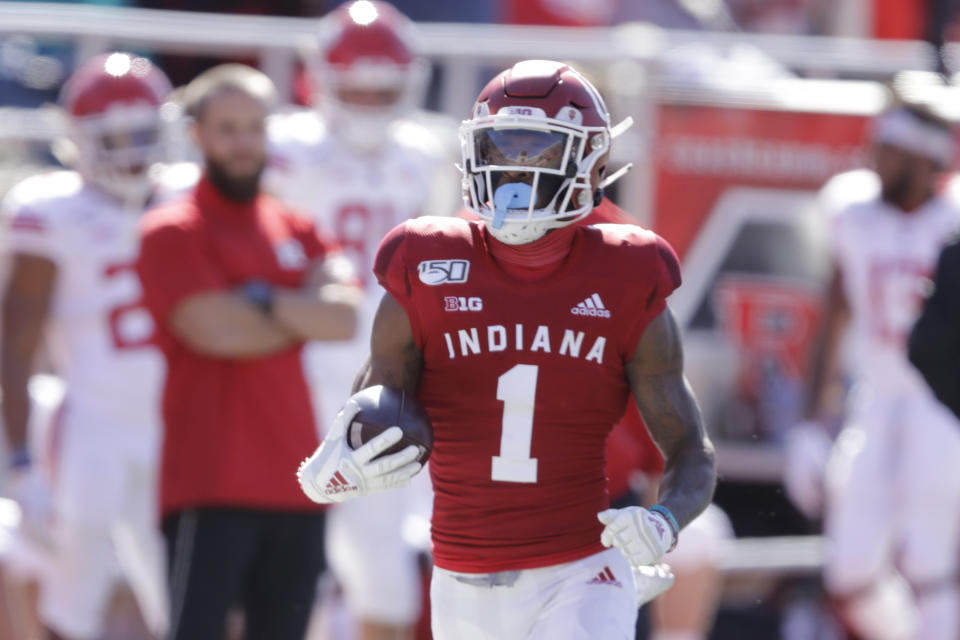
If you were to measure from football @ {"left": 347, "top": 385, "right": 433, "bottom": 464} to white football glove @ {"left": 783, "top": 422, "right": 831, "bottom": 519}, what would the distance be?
10.0 feet

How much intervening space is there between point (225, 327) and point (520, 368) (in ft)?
4.76

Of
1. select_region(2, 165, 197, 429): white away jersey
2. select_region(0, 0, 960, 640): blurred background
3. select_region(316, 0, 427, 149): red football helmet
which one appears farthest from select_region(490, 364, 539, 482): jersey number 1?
select_region(0, 0, 960, 640): blurred background

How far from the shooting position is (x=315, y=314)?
Result: 4625mm

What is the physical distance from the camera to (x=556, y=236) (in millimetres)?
3320

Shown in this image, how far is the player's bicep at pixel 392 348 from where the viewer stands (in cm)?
330

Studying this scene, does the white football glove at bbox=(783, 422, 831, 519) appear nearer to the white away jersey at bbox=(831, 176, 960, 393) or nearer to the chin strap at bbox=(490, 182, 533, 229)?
the white away jersey at bbox=(831, 176, 960, 393)

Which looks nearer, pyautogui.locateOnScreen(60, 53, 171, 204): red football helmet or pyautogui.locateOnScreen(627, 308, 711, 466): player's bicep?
pyautogui.locateOnScreen(627, 308, 711, 466): player's bicep

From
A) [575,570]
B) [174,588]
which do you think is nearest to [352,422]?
[575,570]

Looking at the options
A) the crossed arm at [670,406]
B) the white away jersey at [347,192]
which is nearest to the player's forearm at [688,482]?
the crossed arm at [670,406]

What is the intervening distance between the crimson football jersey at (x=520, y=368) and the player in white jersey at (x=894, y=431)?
281cm

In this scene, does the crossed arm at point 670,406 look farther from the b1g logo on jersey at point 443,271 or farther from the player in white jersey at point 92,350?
the player in white jersey at point 92,350

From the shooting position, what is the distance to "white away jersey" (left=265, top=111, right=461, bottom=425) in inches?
230

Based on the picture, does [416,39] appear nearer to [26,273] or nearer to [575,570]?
[26,273]

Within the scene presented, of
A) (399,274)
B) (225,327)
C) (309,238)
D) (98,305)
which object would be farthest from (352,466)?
(98,305)
